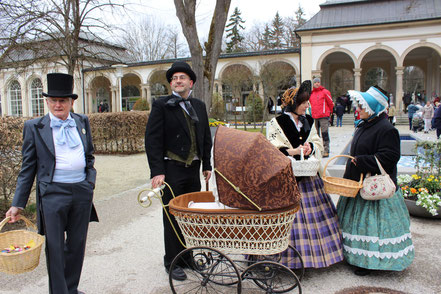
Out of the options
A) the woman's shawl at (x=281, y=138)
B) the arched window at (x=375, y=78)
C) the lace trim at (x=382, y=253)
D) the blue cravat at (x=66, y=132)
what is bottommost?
the lace trim at (x=382, y=253)

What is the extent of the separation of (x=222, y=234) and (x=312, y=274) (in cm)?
132

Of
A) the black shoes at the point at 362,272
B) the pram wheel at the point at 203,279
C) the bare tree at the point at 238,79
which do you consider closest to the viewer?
the pram wheel at the point at 203,279

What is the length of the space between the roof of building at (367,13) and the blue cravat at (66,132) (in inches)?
1037

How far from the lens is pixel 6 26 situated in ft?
42.0

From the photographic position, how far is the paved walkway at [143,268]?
3213 mm

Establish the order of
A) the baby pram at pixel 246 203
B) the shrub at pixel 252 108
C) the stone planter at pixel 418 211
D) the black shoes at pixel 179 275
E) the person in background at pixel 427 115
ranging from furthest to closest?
the shrub at pixel 252 108, the person in background at pixel 427 115, the stone planter at pixel 418 211, the black shoes at pixel 179 275, the baby pram at pixel 246 203

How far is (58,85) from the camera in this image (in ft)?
8.68

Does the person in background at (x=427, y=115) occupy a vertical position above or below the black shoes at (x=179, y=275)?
above

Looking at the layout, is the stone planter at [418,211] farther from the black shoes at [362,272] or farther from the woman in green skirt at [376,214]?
the black shoes at [362,272]

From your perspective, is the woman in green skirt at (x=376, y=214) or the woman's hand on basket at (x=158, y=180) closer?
the woman's hand on basket at (x=158, y=180)

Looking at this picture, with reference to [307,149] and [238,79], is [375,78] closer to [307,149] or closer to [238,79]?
[238,79]

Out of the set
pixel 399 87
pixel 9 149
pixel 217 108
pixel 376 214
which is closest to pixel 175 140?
pixel 376 214

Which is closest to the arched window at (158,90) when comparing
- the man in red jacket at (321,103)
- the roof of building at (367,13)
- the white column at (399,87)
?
the roof of building at (367,13)

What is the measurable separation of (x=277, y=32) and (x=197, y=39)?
5207cm
